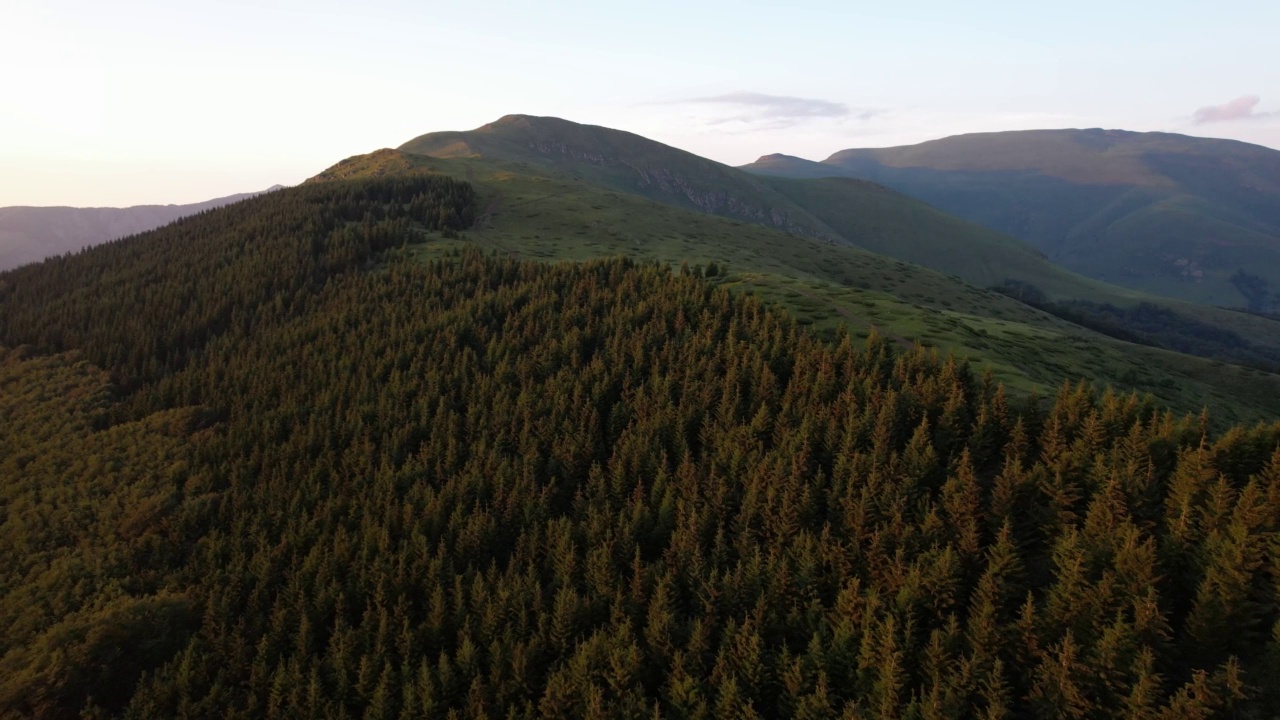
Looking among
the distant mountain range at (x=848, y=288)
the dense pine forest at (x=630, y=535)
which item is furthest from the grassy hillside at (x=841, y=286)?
the dense pine forest at (x=630, y=535)

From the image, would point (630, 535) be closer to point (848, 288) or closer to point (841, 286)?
point (848, 288)

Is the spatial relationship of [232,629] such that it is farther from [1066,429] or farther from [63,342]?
[63,342]

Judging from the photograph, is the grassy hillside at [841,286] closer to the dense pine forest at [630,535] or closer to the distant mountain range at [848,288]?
the distant mountain range at [848,288]

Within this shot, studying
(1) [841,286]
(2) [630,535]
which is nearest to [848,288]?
(1) [841,286]

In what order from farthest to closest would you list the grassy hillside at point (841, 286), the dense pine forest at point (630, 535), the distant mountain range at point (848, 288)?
the distant mountain range at point (848, 288) → the grassy hillside at point (841, 286) → the dense pine forest at point (630, 535)

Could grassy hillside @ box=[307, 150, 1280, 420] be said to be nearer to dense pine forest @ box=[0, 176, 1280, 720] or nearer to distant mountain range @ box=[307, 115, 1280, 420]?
distant mountain range @ box=[307, 115, 1280, 420]

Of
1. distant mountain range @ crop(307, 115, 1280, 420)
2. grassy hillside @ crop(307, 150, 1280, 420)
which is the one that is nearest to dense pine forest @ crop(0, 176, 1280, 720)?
grassy hillside @ crop(307, 150, 1280, 420)
